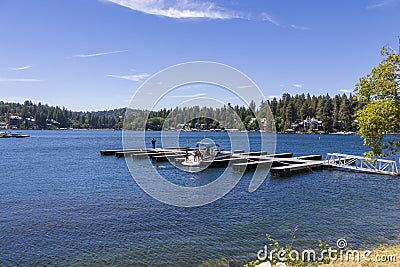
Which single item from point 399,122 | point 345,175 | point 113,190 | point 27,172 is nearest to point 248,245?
point 399,122

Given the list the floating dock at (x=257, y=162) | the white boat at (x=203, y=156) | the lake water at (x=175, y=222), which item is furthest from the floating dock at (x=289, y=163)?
the lake water at (x=175, y=222)

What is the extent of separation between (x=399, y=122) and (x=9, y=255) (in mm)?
14952

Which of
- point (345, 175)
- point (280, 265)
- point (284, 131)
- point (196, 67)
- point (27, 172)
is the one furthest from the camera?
point (284, 131)

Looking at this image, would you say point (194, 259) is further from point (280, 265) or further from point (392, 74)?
point (392, 74)

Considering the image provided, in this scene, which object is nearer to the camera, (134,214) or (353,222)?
(353,222)

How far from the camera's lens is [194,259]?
12227mm

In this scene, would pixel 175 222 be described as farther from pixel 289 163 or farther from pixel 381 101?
pixel 289 163
